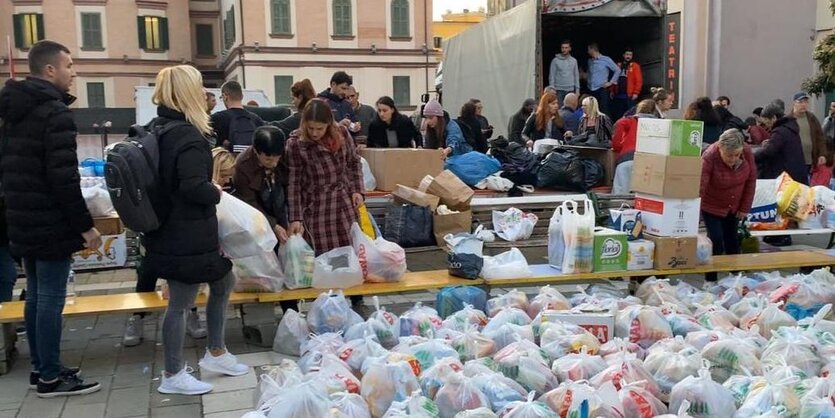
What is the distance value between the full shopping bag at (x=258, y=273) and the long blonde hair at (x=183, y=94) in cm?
124

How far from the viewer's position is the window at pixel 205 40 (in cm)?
3919

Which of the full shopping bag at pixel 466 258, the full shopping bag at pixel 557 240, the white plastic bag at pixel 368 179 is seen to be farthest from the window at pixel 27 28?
the full shopping bag at pixel 557 240

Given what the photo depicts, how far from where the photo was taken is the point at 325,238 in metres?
5.09

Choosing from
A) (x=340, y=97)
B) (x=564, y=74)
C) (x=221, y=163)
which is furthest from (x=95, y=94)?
(x=221, y=163)

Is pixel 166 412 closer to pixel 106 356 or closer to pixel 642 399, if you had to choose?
pixel 106 356

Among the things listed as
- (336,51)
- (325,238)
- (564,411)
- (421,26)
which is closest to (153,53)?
(336,51)

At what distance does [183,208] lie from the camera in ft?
12.0

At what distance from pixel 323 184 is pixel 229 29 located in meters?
32.9

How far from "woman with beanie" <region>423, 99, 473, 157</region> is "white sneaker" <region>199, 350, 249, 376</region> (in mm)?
4279

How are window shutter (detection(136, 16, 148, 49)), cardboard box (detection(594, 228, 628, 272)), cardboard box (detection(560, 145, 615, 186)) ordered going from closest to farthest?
cardboard box (detection(594, 228, 628, 272)), cardboard box (detection(560, 145, 615, 186)), window shutter (detection(136, 16, 148, 49))

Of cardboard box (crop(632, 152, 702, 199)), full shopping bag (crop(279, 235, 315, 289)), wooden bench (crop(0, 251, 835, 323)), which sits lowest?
wooden bench (crop(0, 251, 835, 323))

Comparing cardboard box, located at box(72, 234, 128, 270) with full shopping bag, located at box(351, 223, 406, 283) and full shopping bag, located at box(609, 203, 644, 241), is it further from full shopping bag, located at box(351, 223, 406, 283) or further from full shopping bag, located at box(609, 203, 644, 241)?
full shopping bag, located at box(609, 203, 644, 241)

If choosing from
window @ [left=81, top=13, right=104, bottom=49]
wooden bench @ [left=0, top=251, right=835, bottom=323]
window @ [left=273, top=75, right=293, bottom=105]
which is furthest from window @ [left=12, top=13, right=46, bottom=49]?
wooden bench @ [left=0, top=251, right=835, bottom=323]

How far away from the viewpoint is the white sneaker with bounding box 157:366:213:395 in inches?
154
